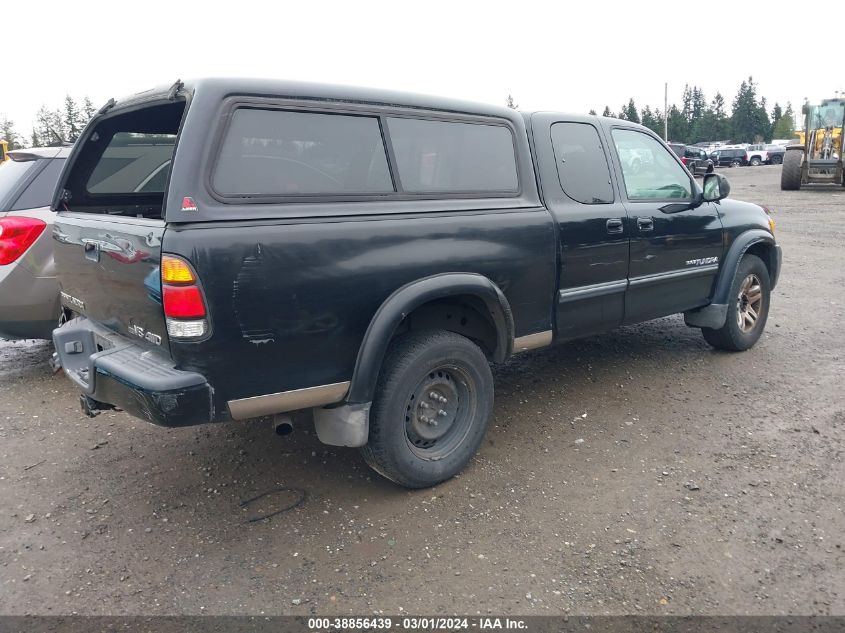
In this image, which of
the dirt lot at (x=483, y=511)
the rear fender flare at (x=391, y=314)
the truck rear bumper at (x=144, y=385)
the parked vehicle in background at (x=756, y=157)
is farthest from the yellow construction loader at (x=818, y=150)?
the parked vehicle in background at (x=756, y=157)

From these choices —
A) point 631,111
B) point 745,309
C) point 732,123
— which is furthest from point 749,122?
point 745,309

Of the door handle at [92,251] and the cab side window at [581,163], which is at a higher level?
the cab side window at [581,163]

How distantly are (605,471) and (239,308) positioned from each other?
222 centimetres

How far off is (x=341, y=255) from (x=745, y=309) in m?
4.18

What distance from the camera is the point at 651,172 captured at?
15.8 ft

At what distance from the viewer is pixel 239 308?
2684 millimetres

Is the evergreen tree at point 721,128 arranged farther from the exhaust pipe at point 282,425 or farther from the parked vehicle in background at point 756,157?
the exhaust pipe at point 282,425

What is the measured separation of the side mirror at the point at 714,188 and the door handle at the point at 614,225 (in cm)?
113

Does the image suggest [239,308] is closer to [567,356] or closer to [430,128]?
[430,128]

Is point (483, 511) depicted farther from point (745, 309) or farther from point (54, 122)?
point (54, 122)

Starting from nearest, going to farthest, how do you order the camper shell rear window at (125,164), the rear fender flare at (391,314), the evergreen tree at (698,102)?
1. the rear fender flare at (391,314)
2. the camper shell rear window at (125,164)
3. the evergreen tree at (698,102)

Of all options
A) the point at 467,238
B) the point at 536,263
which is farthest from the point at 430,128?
the point at 536,263

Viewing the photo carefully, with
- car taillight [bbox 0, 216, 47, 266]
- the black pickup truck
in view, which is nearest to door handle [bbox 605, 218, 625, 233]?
the black pickup truck

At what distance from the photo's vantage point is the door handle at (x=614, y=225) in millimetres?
4270
